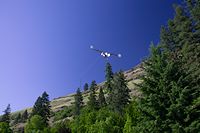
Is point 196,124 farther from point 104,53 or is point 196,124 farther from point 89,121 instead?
point 89,121

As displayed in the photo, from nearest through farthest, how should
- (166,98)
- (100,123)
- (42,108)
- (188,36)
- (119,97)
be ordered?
(166,98) < (100,123) < (188,36) < (119,97) < (42,108)

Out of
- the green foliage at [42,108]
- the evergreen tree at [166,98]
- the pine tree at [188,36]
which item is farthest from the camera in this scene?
the green foliage at [42,108]

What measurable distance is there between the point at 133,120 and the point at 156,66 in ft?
71.6

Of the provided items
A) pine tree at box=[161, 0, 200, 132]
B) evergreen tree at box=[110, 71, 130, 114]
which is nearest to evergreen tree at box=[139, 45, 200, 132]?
pine tree at box=[161, 0, 200, 132]

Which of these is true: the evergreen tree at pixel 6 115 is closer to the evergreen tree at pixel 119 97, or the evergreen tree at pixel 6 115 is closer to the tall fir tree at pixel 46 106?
the tall fir tree at pixel 46 106

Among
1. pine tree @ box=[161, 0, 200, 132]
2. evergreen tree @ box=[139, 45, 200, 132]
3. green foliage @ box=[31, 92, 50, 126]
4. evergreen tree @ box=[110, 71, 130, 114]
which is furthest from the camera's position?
green foliage @ box=[31, 92, 50, 126]

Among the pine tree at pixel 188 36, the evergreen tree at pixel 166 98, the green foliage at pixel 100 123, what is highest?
the pine tree at pixel 188 36

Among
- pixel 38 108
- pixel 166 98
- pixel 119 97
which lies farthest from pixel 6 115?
pixel 166 98

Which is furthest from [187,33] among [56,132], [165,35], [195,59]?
[56,132]

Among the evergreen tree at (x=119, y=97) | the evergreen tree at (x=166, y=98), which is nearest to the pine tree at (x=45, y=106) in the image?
the evergreen tree at (x=119, y=97)

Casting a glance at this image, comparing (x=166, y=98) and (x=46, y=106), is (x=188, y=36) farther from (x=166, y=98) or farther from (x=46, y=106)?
(x=46, y=106)

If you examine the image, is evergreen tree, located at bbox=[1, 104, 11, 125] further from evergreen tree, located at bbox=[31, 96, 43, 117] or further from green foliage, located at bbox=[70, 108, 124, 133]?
green foliage, located at bbox=[70, 108, 124, 133]

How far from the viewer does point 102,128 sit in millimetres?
62875

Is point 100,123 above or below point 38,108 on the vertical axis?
below
